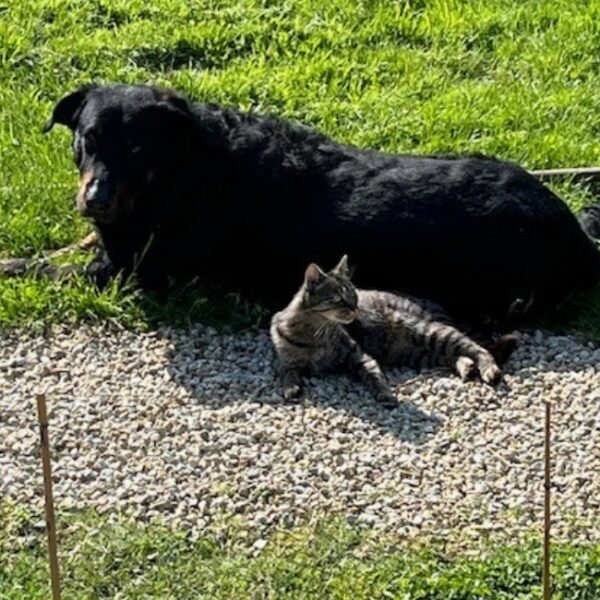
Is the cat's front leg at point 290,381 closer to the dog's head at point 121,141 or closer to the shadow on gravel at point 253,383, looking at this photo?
the shadow on gravel at point 253,383

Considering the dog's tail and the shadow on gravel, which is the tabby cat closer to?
the shadow on gravel

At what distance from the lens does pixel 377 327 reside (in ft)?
26.6

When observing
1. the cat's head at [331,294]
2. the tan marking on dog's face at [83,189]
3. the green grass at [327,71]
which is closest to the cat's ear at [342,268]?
the cat's head at [331,294]

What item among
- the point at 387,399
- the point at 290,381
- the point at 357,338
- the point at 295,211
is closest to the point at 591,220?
the point at 295,211

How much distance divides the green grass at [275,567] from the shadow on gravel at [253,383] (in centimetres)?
96

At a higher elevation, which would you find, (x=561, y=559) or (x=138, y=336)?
(x=561, y=559)

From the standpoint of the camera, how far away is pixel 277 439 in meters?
7.30

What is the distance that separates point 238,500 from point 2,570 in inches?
40.6

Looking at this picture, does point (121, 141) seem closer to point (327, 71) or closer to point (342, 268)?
point (342, 268)

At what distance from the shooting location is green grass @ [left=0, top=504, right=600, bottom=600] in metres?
6.27

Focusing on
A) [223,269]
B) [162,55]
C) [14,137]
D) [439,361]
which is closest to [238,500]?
[439,361]

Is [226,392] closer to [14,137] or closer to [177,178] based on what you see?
[177,178]

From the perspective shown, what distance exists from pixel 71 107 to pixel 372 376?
242cm

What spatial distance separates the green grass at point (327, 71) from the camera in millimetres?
10000
